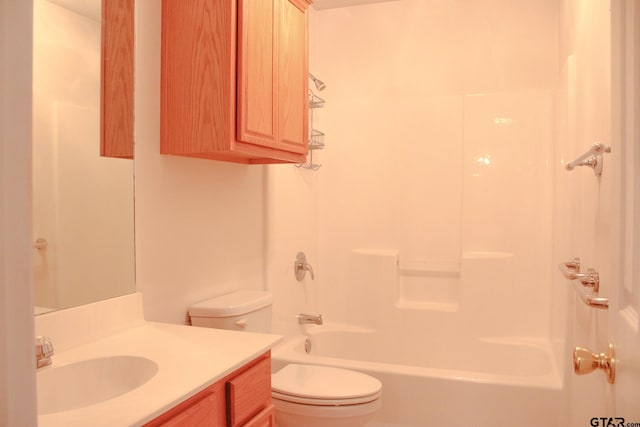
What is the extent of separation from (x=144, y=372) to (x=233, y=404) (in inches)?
9.8

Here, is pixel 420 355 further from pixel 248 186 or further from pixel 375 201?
pixel 248 186

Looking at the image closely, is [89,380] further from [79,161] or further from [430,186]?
[430,186]

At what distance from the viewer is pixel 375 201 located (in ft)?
10.9

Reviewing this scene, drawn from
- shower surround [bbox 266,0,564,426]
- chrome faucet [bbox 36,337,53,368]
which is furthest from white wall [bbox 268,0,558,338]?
chrome faucet [bbox 36,337,53,368]

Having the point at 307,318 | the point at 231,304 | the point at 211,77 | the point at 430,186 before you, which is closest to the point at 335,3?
the point at 430,186

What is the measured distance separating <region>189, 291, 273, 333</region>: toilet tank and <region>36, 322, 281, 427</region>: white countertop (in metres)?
0.26

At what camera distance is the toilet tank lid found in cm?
189

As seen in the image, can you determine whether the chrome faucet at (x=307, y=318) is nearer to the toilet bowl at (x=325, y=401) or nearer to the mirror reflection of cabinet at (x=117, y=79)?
the toilet bowl at (x=325, y=401)

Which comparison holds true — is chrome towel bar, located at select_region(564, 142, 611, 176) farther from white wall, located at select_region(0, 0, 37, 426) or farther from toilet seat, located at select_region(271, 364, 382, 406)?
white wall, located at select_region(0, 0, 37, 426)

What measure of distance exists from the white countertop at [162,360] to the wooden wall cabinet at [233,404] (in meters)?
0.03

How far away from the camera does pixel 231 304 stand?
6.43 ft

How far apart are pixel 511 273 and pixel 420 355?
780 millimetres

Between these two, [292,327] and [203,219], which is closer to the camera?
[203,219]

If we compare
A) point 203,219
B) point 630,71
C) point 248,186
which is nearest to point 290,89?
point 248,186
